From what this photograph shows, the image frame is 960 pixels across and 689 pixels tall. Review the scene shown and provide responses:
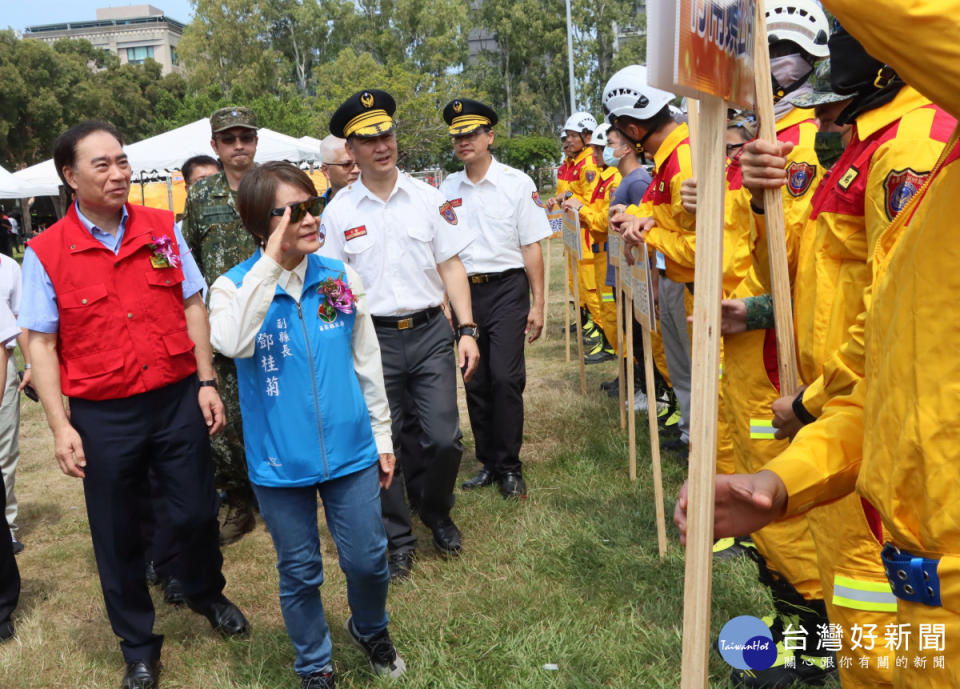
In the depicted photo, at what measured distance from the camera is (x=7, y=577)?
452cm

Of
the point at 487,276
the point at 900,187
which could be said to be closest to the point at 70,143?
the point at 487,276

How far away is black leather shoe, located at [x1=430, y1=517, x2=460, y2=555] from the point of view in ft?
16.0

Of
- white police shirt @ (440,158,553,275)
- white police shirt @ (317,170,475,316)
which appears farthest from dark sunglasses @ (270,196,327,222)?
white police shirt @ (440,158,553,275)

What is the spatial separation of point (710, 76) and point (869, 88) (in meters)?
1.23

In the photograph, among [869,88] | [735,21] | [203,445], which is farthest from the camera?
[203,445]

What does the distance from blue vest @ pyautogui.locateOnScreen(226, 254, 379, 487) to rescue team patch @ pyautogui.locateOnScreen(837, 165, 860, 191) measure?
5.99 feet

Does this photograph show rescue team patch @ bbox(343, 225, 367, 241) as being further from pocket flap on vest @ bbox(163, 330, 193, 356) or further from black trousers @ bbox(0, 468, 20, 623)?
black trousers @ bbox(0, 468, 20, 623)

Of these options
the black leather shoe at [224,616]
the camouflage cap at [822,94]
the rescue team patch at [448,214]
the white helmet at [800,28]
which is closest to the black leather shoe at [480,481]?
the rescue team patch at [448,214]

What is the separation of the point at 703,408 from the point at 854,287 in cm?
117

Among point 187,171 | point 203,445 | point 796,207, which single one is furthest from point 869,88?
point 187,171

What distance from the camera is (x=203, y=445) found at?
13.0ft

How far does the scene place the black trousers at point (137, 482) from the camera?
366cm

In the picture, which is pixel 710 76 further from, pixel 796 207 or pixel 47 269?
pixel 47 269

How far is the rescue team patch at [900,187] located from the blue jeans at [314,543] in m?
2.07
